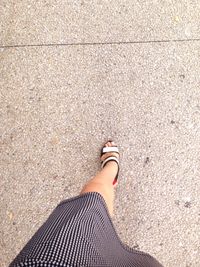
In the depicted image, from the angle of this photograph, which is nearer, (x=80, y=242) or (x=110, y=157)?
(x=80, y=242)

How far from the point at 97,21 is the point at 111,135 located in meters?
0.71

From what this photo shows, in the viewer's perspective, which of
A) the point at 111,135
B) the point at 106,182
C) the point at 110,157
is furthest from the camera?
the point at 111,135

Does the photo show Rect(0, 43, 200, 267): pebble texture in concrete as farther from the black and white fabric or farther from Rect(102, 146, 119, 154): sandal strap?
the black and white fabric

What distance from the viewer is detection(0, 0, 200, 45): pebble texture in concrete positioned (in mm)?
2273

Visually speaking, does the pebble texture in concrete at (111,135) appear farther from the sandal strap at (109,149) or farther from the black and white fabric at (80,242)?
the black and white fabric at (80,242)

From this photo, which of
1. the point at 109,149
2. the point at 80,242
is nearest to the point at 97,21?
the point at 109,149

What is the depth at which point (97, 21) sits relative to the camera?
2.31 meters

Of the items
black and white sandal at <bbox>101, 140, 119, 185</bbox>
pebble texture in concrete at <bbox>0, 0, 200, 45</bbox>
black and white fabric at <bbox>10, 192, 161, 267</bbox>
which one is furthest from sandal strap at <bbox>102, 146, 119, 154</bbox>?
pebble texture in concrete at <bbox>0, 0, 200, 45</bbox>

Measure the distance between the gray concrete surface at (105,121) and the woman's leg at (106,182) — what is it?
98 mm

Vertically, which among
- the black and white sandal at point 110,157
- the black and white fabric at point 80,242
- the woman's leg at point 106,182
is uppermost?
the black and white sandal at point 110,157

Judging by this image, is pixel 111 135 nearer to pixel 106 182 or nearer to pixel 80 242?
pixel 106 182

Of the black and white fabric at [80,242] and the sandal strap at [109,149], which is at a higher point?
the sandal strap at [109,149]

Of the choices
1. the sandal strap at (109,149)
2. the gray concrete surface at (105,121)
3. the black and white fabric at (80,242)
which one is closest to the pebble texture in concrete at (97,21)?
the gray concrete surface at (105,121)

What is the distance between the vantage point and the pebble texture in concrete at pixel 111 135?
2047 mm
